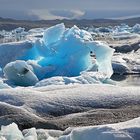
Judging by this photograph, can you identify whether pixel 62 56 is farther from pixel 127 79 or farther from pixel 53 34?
pixel 127 79

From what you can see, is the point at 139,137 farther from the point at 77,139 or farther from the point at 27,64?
the point at 27,64

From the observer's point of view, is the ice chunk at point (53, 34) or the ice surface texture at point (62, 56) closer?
the ice surface texture at point (62, 56)

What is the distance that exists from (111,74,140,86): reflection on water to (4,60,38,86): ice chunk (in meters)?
1.90

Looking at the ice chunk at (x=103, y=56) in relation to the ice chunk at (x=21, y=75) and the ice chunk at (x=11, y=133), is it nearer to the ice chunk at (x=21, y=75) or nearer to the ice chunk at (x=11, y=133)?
the ice chunk at (x=21, y=75)

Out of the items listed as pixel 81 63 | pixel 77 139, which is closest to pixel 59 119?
pixel 77 139

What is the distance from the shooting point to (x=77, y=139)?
11.8ft

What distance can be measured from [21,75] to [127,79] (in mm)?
2908

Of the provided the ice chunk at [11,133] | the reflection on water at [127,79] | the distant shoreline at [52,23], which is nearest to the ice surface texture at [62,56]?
the reflection on water at [127,79]

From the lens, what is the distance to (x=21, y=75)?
9.21 meters

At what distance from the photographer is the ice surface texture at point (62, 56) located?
970 cm

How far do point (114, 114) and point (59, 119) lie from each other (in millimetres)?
624

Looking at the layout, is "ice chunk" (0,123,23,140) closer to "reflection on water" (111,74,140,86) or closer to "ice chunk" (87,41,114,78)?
"ice chunk" (87,41,114,78)

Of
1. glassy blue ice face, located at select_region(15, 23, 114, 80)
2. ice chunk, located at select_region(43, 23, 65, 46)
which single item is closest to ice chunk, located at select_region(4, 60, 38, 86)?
glassy blue ice face, located at select_region(15, 23, 114, 80)

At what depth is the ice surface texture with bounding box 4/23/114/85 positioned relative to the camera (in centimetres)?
970
